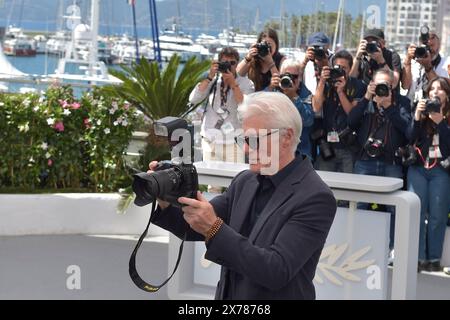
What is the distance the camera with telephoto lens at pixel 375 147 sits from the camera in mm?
8547

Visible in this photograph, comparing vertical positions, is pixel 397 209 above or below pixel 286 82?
below

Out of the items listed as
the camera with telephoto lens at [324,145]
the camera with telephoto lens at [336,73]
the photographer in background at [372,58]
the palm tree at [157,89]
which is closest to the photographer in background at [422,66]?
the photographer in background at [372,58]

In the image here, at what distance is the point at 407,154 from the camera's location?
8531 millimetres

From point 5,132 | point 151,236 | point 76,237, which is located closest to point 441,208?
point 151,236

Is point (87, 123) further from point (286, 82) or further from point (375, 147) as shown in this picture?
point (375, 147)

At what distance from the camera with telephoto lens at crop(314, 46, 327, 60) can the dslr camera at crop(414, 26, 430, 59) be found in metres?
0.84

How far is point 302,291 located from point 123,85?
7044mm

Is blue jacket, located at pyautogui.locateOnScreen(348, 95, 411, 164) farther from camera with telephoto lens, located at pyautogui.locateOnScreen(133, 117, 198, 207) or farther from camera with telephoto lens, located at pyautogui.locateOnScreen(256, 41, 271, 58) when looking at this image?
camera with telephoto lens, located at pyautogui.locateOnScreen(133, 117, 198, 207)

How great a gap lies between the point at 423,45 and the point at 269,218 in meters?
5.96

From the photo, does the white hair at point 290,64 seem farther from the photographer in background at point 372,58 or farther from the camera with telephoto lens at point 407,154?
the camera with telephoto lens at point 407,154

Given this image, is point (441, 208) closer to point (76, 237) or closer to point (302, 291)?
point (76, 237)

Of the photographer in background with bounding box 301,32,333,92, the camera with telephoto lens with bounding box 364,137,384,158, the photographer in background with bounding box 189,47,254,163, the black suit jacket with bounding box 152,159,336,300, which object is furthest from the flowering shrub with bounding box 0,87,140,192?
the black suit jacket with bounding box 152,159,336,300

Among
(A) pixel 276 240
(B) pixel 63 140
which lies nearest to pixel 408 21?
(B) pixel 63 140
